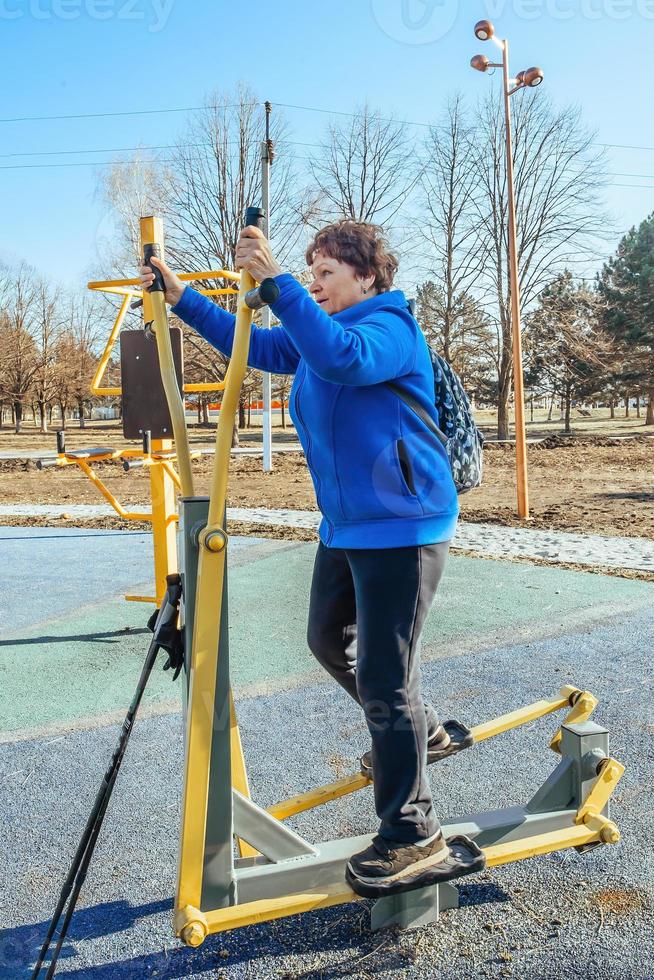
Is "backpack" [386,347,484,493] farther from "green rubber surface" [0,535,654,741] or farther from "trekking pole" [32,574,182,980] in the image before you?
"green rubber surface" [0,535,654,741]

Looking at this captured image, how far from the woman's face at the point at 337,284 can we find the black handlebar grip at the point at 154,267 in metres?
0.38

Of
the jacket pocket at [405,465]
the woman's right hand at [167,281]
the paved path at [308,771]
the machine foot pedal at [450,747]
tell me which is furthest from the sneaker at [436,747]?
the woman's right hand at [167,281]

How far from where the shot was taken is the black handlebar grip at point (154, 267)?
6.64 feet

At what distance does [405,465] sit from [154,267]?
804 mm

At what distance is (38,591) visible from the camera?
584 cm

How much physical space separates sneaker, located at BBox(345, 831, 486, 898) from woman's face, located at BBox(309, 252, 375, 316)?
1307 millimetres

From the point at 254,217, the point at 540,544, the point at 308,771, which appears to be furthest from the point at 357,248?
the point at 540,544

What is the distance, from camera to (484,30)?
30.3 feet

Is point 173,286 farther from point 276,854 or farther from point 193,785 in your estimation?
point 276,854

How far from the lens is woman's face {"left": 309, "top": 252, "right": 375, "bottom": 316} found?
201 cm

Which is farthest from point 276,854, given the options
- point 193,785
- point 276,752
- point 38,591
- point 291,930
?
point 38,591

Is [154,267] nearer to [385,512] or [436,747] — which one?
[385,512]

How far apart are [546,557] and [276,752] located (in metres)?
4.13

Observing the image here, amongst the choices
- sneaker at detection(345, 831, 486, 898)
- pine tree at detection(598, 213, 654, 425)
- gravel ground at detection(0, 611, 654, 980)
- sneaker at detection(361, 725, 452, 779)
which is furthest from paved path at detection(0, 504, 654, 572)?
pine tree at detection(598, 213, 654, 425)
